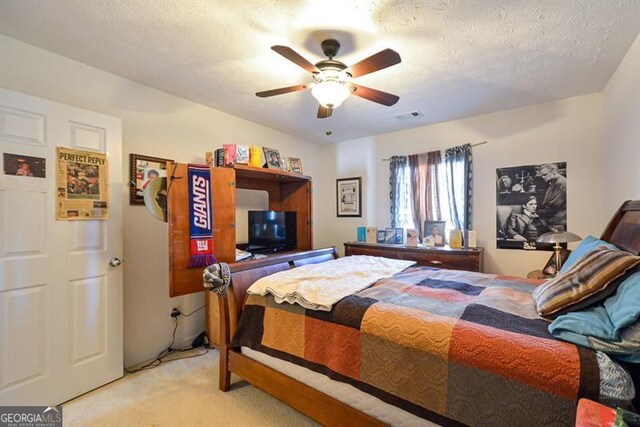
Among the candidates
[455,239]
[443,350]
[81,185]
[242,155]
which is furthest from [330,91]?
[455,239]

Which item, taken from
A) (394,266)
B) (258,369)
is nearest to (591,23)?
(394,266)

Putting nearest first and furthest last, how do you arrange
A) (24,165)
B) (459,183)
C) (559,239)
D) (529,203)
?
1. (24,165)
2. (559,239)
3. (529,203)
4. (459,183)

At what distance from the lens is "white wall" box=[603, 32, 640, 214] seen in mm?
1944

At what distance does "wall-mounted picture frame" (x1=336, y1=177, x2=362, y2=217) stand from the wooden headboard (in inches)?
113

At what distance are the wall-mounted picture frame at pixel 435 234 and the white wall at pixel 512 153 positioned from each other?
40 cm

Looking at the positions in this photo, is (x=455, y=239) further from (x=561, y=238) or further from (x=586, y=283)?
(x=586, y=283)

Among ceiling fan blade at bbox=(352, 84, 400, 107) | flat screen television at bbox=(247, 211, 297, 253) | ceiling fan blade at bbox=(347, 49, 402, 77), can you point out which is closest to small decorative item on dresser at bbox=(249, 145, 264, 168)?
flat screen television at bbox=(247, 211, 297, 253)

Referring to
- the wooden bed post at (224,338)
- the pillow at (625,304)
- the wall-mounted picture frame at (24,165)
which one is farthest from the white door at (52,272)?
the pillow at (625,304)

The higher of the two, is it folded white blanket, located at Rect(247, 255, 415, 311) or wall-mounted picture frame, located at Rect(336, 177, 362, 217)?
wall-mounted picture frame, located at Rect(336, 177, 362, 217)

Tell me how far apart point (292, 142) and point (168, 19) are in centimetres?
262

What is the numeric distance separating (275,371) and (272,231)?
1.77 metres

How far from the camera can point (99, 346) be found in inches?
83.9

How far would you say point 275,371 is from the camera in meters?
1.73

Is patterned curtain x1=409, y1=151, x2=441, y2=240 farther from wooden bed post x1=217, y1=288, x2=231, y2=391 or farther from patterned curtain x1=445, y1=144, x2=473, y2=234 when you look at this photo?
wooden bed post x1=217, y1=288, x2=231, y2=391
